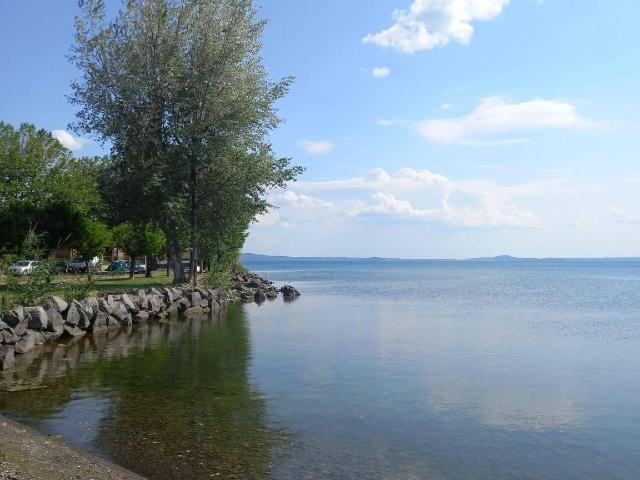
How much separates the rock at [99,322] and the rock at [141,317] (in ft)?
10.9

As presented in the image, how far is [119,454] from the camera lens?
35.8 ft

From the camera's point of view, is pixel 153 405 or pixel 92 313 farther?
pixel 92 313

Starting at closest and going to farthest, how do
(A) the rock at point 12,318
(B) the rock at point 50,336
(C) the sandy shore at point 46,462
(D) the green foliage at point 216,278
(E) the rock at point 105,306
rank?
(C) the sandy shore at point 46,462, (A) the rock at point 12,318, (B) the rock at point 50,336, (E) the rock at point 105,306, (D) the green foliage at point 216,278

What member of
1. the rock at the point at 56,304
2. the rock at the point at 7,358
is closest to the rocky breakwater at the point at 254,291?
the rock at the point at 56,304

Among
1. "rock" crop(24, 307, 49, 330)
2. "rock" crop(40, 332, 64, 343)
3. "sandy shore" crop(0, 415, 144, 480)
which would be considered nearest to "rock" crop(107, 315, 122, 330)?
"rock" crop(40, 332, 64, 343)

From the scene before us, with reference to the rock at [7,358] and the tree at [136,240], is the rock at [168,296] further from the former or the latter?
the tree at [136,240]

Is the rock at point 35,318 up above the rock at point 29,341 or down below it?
above

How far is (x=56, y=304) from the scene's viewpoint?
2694cm

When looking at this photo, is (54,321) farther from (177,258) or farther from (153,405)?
(177,258)

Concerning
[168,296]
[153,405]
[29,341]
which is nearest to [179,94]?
[168,296]

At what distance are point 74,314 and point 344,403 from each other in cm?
1669

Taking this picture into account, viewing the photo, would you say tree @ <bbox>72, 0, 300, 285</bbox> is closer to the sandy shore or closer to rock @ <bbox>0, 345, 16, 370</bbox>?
rock @ <bbox>0, 345, 16, 370</bbox>

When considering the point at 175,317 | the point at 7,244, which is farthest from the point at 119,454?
the point at 7,244

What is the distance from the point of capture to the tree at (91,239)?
46.1 meters
